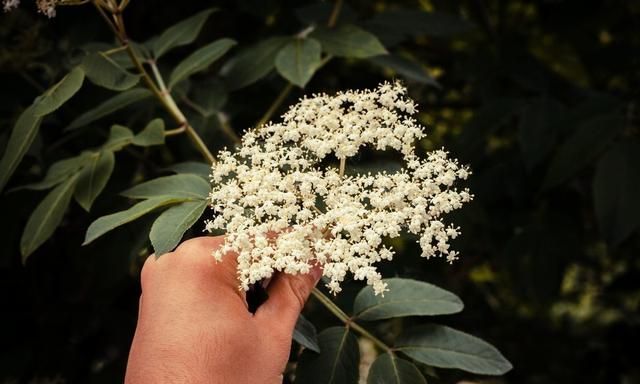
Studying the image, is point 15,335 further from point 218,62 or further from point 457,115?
point 457,115

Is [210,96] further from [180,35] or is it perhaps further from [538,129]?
[538,129]

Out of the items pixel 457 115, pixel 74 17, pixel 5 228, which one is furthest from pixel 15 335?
pixel 457 115

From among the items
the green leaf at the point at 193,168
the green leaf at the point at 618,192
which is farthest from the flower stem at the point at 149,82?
the green leaf at the point at 618,192

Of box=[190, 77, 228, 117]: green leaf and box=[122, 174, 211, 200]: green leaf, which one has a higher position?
box=[190, 77, 228, 117]: green leaf

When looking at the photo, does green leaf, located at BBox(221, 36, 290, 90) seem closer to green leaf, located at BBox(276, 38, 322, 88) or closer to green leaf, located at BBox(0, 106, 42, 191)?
green leaf, located at BBox(276, 38, 322, 88)

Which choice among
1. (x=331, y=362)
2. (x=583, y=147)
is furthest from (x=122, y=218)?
(x=583, y=147)

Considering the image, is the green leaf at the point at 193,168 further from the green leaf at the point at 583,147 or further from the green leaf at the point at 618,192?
the green leaf at the point at 618,192

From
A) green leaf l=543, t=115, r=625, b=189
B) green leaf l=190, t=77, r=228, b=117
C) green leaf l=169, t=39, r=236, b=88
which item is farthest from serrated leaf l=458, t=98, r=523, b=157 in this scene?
→ green leaf l=169, t=39, r=236, b=88
